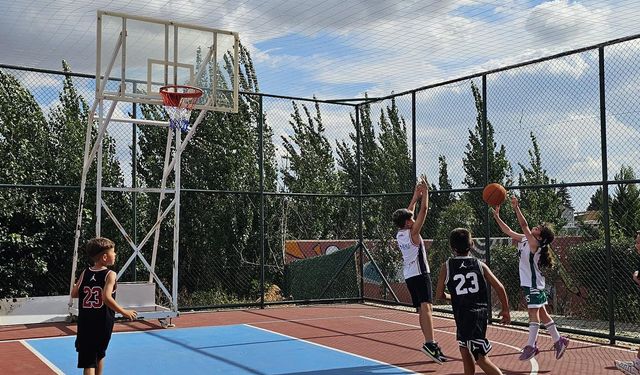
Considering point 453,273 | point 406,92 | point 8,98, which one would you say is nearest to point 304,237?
point 406,92

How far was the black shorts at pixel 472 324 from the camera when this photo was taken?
18.2 ft

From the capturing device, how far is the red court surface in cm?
763

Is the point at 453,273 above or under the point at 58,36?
under

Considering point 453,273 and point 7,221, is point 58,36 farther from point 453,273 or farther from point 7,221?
point 453,273

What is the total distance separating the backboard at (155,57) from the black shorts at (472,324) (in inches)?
232

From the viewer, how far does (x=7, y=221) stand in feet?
41.3

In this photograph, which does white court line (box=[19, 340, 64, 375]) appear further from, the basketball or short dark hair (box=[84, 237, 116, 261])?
the basketball

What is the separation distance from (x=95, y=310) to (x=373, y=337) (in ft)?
16.3

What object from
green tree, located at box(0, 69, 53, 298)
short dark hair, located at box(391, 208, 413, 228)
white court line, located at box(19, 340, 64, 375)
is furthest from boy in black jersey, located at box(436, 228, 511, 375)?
green tree, located at box(0, 69, 53, 298)

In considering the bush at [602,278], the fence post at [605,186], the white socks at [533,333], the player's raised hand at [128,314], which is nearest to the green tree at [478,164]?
the bush at [602,278]

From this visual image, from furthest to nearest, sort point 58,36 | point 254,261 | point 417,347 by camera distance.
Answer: point 254,261
point 58,36
point 417,347

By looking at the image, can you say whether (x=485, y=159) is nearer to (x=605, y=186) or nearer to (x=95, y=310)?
(x=605, y=186)

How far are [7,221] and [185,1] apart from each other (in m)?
5.88

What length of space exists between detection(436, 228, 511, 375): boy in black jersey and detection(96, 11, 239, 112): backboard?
18.1 ft
